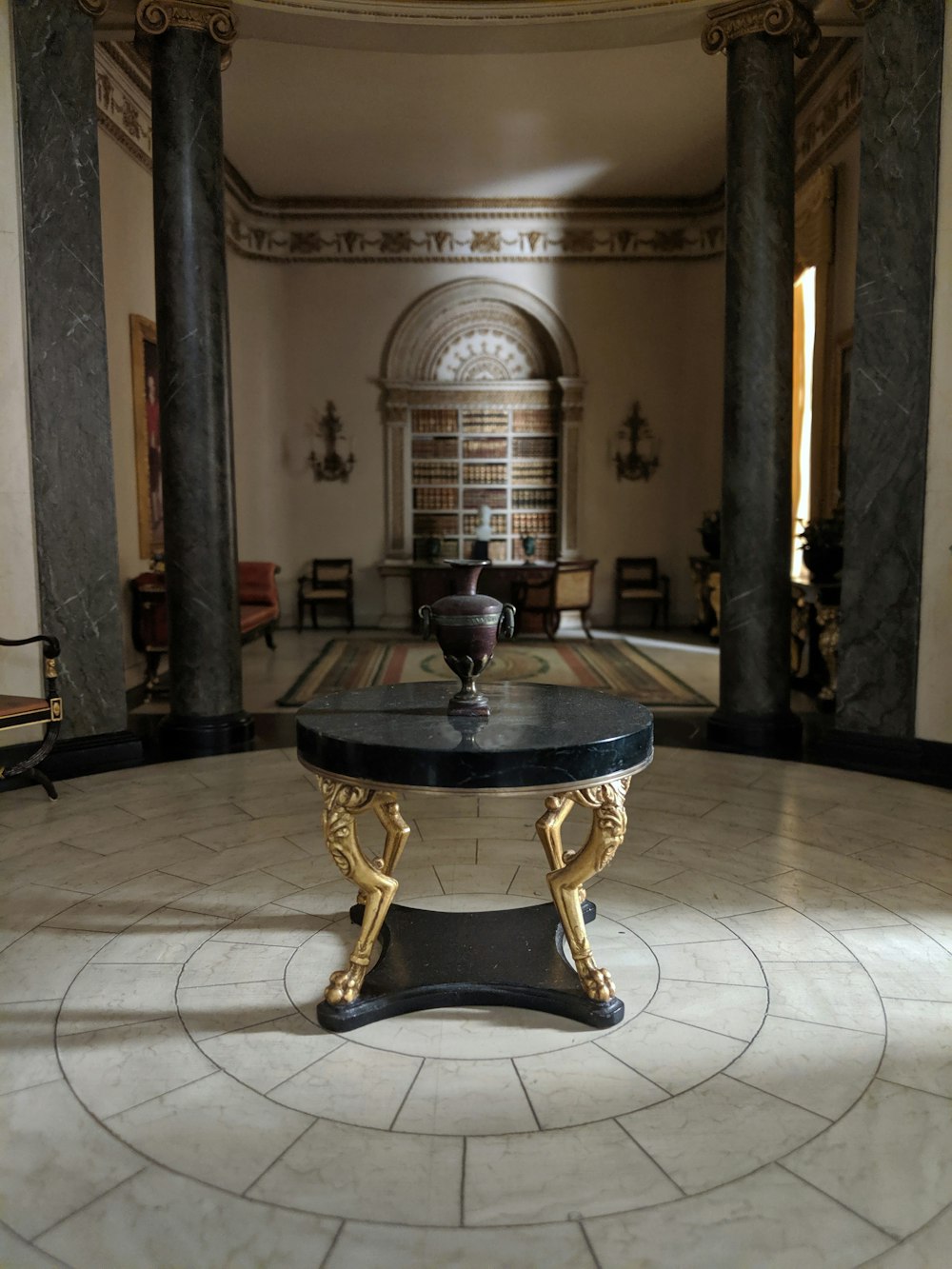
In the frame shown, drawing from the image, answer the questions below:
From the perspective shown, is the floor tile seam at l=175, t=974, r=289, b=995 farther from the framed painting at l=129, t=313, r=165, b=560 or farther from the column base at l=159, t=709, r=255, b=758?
the framed painting at l=129, t=313, r=165, b=560

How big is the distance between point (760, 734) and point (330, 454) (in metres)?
7.38

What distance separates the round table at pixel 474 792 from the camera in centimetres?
268

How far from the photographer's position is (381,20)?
611 cm

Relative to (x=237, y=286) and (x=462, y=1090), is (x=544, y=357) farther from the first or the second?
(x=462, y=1090)

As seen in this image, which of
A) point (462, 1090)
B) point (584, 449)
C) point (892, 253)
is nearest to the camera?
point (462, 1090)

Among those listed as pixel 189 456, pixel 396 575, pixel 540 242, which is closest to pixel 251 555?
pixel 396 575

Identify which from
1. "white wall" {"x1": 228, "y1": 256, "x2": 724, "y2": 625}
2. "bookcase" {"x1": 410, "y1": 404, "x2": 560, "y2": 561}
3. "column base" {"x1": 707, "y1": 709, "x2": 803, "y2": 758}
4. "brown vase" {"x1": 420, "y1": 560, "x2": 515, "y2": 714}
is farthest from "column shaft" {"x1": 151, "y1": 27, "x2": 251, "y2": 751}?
"bookcase" {"x1": 410, "y1": 404, "x2": 560, "y2": 561}

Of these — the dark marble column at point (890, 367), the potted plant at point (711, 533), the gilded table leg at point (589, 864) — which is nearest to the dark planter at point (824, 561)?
the dark marble column at point (890, 367)

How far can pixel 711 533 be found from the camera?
34.9 ft

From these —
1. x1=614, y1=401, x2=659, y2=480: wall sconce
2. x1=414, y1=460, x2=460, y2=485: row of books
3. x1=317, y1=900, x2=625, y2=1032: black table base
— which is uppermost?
x1=614, y1=401, x2=659, y2=480: wall sconce

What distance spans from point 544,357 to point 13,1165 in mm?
10992

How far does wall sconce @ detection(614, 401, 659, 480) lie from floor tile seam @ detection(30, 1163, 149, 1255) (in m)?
10.7

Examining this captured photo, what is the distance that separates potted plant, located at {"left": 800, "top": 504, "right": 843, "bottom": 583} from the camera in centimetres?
716

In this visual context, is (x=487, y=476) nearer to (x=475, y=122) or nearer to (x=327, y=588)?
(x=327, y=588)
